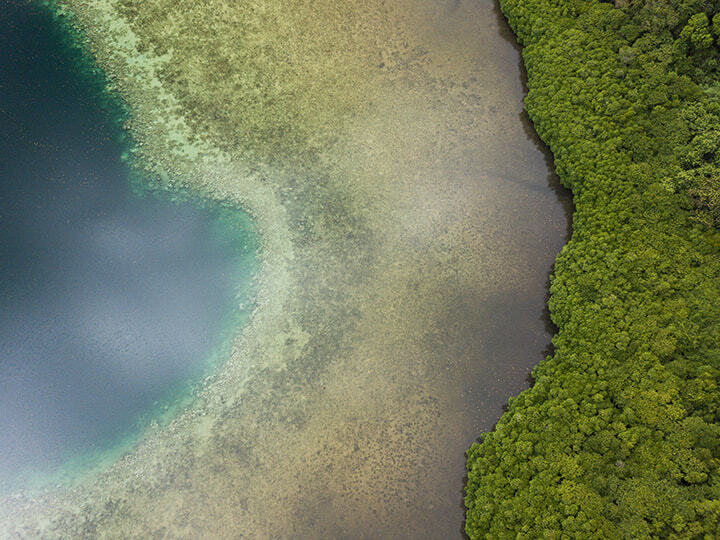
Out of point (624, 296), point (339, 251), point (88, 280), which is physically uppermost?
point (88, 280)

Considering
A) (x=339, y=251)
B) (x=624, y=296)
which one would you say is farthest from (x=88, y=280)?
(x=624, y=296)

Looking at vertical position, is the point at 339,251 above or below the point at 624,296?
above

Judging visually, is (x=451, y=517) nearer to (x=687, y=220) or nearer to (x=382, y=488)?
(x=382, y=488)

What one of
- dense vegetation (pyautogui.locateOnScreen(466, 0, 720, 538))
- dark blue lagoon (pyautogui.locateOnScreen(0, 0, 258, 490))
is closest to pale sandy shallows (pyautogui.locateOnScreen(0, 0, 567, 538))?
dark blue lagoon (pyautogui.locateOnScreen(0, 0, 258, 490))

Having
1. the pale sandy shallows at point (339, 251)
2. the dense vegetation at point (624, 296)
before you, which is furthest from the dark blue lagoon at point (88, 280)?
the dense vegetation at point (624, 296)

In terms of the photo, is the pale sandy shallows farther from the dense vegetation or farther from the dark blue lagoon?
the dense vegetation

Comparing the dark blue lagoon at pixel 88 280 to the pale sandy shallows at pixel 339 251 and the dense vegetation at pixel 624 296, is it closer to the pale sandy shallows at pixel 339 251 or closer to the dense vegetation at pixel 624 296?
the pale sandy shallows at pixel 339 251

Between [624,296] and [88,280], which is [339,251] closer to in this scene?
[88,280]
